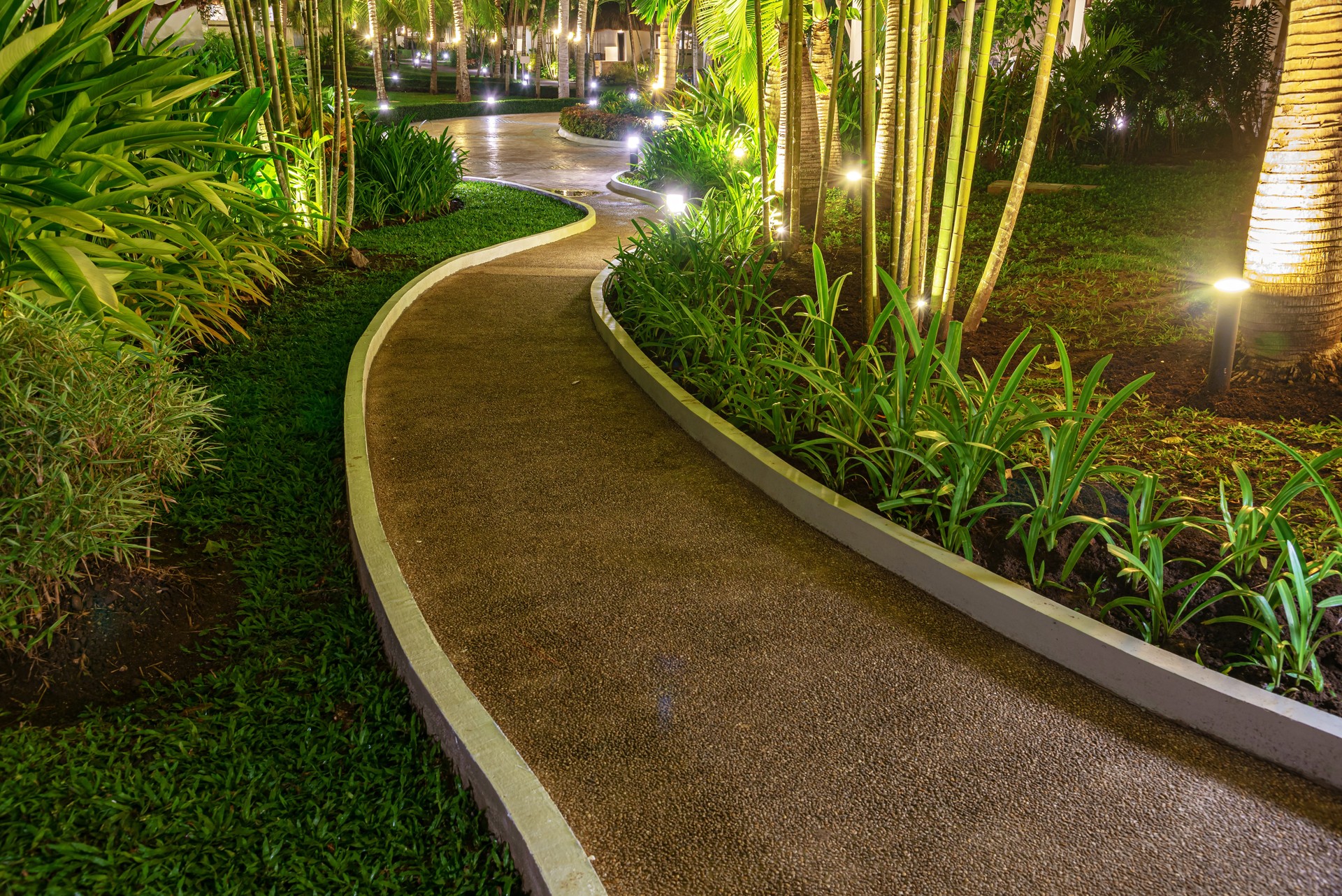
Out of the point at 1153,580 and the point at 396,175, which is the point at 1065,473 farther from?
the point at 396,175

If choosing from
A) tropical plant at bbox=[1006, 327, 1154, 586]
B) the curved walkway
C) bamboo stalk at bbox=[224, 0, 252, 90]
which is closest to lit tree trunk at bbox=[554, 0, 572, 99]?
bamboo stalk at bbox=[224, 0, 252, 90]

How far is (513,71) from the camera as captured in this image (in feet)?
174

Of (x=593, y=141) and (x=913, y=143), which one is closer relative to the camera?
(x=913, y=143)

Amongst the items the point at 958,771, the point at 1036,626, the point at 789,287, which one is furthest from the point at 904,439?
the point at 789,287

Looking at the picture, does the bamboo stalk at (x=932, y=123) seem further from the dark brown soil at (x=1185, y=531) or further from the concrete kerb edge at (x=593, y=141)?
the concrete kerb edge at (x=593, y=141)

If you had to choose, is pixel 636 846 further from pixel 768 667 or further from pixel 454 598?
pixel 454 598

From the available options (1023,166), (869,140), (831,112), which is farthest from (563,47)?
(1023,166)

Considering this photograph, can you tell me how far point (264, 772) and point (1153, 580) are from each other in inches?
112

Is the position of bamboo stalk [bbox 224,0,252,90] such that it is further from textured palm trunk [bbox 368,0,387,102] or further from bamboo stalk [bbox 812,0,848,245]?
textured palm trunk [bbox 368,0,387,102]

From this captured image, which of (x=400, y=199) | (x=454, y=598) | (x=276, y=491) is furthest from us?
(x=400, y=199)

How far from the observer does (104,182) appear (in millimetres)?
4906

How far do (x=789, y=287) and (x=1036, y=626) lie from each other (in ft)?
14.1

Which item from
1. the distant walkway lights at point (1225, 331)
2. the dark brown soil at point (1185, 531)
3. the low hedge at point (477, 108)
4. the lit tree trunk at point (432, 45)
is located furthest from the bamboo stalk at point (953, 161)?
the lit tree trunk at point (432, 45)

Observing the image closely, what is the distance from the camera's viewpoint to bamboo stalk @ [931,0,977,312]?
4.25m
